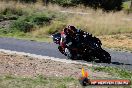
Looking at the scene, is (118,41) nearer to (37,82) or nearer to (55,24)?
(55,24)

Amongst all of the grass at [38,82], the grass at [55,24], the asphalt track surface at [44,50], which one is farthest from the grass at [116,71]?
the grass at [55,24]

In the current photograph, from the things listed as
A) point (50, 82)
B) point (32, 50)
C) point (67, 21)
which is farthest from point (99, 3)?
point (50, 82)

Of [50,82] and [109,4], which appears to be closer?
[50,82]

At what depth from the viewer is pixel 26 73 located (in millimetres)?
13914

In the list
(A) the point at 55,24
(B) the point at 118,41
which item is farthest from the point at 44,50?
(A) the point at 55,24

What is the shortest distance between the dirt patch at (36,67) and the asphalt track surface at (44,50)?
221 cm

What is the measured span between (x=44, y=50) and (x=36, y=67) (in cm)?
593

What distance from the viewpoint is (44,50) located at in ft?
69.3

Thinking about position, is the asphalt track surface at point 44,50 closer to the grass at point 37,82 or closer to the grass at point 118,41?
the grass at point 118,41

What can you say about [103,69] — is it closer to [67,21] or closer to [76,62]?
[76,62]

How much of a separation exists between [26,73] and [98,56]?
5.44 meters

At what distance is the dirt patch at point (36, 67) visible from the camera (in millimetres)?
14086

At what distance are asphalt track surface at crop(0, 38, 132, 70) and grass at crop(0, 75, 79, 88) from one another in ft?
16.9

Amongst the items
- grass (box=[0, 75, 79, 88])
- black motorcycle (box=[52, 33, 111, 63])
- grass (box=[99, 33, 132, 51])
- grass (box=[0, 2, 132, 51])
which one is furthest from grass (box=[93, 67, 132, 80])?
grass (box=[0, 2, 132, 51])
